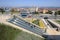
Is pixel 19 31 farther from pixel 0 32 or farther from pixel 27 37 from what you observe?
pixel 0 32

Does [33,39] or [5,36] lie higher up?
[5,36]

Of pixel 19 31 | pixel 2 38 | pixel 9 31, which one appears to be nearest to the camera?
pixel 2 38

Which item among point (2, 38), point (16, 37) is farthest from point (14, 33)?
point (2, 38)

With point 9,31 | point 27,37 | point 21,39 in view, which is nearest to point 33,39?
point 27,37

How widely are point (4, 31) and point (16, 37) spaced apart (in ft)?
1.67

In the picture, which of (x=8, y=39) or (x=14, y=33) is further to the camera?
(x=14, y=33)

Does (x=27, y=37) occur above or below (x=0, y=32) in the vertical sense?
below

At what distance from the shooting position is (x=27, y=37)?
7527 mm

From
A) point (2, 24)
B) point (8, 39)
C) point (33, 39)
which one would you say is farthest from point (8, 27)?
point (33, 39)

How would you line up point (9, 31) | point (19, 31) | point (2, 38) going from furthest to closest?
point (19, 31) → point (9, 31) → point (2, 38)

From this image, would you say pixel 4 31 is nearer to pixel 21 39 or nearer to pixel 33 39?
pixel 21 39

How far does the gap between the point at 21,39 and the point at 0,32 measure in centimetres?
92

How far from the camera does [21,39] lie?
7.09 meters

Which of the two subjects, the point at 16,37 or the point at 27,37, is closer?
the point at 16,37
